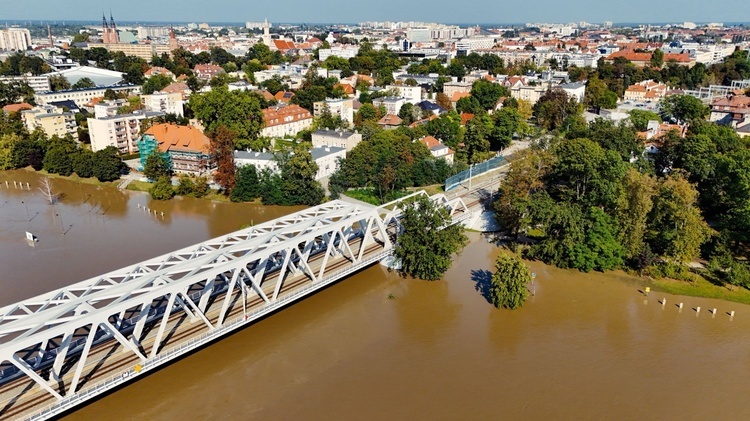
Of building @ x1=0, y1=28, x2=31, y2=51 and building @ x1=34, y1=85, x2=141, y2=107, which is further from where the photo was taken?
building @ x1=0, y1=28, x2=31, y2=51

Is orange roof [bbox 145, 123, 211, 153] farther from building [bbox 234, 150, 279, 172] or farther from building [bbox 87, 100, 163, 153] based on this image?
building [bbox 87, 100, 163, 153]

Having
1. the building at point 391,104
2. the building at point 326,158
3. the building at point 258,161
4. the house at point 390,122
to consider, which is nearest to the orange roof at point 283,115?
the house at point 390,122

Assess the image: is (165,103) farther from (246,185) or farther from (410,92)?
(410,92)

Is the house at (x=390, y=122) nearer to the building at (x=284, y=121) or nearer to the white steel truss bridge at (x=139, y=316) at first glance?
the building at (x=284, y=121)

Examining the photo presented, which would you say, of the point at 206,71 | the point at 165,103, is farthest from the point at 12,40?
the point at 165,103

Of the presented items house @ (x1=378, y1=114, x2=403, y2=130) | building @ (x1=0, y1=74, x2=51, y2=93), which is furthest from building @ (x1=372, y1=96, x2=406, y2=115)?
building @ (x1=0, y1=74, x2=51, y2=93)

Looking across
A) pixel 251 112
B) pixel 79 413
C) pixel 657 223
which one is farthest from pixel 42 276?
pixel 657 223
